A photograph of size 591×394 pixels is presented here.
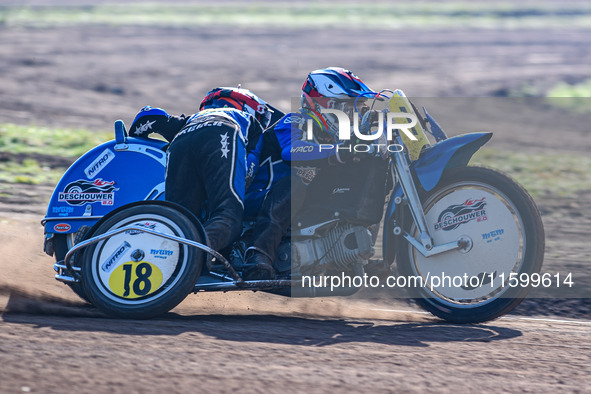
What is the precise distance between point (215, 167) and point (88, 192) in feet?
3.55

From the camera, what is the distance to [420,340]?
4.91 metres

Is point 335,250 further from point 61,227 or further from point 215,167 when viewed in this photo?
point 61,227

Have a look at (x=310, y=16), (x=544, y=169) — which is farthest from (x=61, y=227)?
(x=310, y=16)

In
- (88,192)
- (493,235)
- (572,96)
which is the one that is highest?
(572,96)

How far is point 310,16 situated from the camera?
137ft

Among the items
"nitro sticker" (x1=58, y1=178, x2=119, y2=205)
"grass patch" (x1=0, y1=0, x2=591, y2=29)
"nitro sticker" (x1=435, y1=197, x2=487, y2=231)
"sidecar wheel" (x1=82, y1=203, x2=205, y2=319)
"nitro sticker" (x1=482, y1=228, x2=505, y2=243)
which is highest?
"grass patch" (x1=0, y1=0, x2=591, y2=29)

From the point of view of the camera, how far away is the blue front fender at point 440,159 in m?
5.39

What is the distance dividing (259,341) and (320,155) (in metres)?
1.45

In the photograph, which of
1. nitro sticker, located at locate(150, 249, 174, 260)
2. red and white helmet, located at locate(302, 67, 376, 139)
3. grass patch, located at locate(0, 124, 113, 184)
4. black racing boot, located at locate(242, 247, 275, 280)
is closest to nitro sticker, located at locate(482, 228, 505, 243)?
red and white helmet, located at locate(302, 67, 376, 139)

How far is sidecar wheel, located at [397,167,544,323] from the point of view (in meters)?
5.32

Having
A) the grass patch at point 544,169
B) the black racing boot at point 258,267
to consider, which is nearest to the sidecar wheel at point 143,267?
the black racing boot at point 258,267

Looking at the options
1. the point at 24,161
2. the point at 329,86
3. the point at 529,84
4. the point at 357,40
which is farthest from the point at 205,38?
the point at 329,86

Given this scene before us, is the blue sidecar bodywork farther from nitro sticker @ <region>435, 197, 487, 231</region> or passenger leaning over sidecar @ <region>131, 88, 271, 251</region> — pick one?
nitro sticker @ <region>435, 197, 487, 231</region>

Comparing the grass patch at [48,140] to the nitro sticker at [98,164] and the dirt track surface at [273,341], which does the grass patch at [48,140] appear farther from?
the nitro sticker at [98,164]
